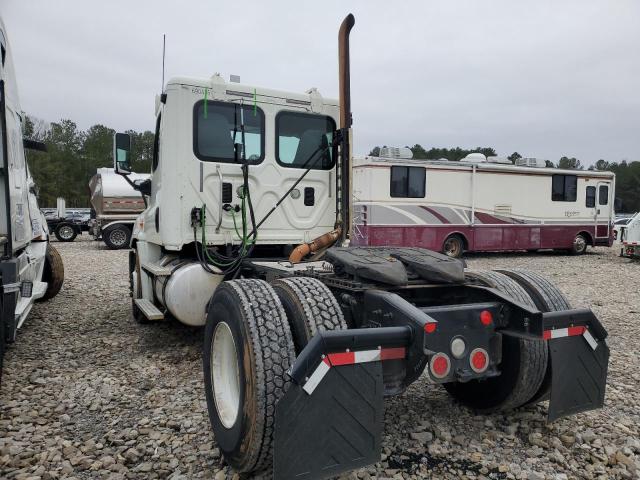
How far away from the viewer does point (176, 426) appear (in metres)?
3.27

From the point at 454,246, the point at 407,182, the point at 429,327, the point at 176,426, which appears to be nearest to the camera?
the point at 429,327

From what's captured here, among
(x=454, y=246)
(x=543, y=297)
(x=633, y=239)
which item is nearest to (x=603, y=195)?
(x=633, y=239)

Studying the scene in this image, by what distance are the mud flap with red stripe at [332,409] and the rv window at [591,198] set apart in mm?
17552

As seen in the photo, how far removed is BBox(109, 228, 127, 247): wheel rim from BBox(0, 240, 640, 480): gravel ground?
13245 mm

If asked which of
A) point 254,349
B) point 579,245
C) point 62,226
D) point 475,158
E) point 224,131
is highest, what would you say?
point 475,158

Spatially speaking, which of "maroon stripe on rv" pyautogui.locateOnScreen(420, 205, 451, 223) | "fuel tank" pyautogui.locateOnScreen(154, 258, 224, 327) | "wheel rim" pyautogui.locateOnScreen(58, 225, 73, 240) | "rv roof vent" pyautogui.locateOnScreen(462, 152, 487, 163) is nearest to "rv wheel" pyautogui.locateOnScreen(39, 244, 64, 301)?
"fuel tank" pyautogui.locateOnScreen(154, 258, 224, 327)

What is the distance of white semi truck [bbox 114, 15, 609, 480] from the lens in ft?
7.34

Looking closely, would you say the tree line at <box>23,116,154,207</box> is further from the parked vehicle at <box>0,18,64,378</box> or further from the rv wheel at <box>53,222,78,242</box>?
the parked vehicle at <box>0,18,64,378</box>

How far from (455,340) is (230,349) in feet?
4.24

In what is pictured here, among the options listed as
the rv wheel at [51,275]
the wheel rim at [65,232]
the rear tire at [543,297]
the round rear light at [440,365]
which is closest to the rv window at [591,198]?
the rear tire at [543,297]

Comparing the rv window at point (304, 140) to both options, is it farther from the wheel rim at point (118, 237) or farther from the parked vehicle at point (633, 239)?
the wheel rim at point (118, 237)

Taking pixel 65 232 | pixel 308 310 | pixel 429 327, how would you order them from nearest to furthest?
pixel 429 327
pixel 308 310
pixel 65 232

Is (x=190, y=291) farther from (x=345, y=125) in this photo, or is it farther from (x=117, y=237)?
(x=117, y=237)

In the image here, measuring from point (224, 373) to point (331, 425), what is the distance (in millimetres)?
1038
